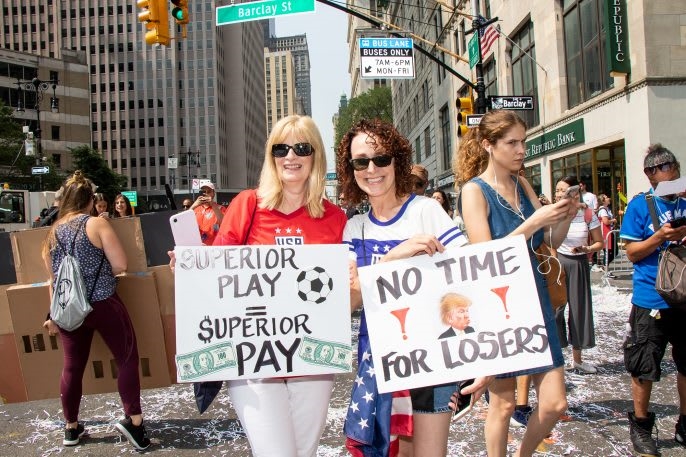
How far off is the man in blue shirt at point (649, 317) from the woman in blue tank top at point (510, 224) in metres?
1.14

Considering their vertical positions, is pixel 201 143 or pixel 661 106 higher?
pixel 201 143

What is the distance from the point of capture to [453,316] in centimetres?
244

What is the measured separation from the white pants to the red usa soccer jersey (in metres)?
0.67

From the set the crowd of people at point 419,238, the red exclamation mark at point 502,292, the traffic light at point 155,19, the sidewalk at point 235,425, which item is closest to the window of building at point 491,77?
the traffic light at point 155,19

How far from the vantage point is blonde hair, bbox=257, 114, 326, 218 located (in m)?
2.78

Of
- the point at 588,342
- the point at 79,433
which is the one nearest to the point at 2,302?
the point at 79,433

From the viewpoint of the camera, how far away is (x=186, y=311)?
2.50 m

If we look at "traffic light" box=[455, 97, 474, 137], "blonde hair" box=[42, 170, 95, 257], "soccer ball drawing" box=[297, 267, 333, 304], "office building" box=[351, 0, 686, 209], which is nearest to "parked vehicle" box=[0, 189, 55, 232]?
"traffic light" box=[455, 97, 474, 137]

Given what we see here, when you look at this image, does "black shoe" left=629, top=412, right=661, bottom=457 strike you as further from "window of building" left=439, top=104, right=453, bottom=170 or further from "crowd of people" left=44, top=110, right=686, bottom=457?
"window of building" left=439, top=104, right=453, bottom=170

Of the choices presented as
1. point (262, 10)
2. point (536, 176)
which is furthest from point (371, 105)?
point (262, 10)

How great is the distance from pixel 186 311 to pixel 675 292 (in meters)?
3.04

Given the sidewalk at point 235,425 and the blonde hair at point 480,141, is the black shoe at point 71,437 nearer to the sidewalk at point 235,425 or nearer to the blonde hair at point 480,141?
the sidewalk at point 235,425

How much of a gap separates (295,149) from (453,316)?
45.2 inches

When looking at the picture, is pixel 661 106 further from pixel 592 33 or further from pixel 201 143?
pixel 201 143
